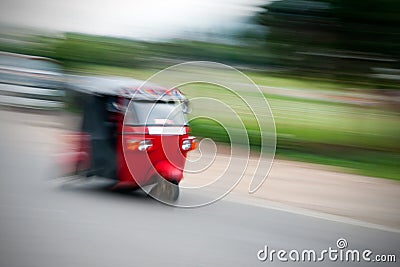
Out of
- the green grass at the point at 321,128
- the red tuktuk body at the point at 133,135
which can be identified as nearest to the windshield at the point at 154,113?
the red tuktuk body at the point at 133,135

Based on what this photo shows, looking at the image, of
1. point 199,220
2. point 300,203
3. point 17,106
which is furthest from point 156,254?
point 17,106

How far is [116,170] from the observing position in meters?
5.58

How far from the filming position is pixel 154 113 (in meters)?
5.61

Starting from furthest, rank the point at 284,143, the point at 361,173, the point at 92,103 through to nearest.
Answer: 1. the point at 284,143
2. the point at 361,173
3. the point at 92,103

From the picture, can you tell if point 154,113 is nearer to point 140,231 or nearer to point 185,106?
point 185,106

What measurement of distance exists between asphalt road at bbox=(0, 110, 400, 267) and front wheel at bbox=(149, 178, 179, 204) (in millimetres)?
93

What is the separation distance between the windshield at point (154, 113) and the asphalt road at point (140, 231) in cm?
75

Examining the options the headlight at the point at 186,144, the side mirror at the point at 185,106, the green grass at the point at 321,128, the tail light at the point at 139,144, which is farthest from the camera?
the green grass at the point at 321,128

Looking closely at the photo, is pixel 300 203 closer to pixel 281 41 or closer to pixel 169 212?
pixel 169 212

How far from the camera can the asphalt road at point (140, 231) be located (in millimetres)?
4422

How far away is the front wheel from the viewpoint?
18.6ft

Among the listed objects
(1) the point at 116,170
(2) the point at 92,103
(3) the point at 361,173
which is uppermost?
(2) the point at 92,103

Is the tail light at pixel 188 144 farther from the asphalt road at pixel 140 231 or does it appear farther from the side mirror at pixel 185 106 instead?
the asphalt road at pixel 140 231

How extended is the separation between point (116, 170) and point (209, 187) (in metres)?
1.15
